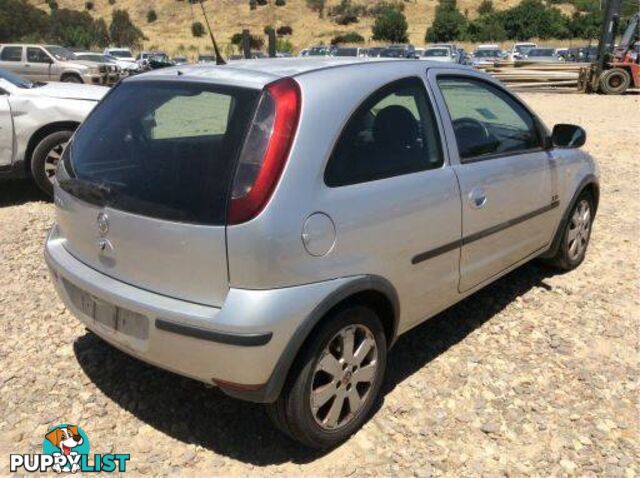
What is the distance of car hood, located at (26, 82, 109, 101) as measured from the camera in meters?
6.52

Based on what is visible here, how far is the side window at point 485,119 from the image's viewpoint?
11.1 feet

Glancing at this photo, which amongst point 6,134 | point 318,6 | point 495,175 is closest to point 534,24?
point 318,6

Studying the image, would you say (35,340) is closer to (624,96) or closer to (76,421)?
(76,421)

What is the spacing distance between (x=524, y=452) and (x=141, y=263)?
1.90m

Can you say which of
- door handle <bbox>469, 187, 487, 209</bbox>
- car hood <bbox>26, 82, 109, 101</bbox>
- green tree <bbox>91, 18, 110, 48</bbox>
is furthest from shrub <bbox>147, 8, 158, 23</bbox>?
door handle <bbox>469, 187, 487, 209</bbox>

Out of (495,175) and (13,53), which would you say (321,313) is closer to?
(495,175)

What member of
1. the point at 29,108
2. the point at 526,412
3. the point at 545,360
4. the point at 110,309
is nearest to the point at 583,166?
the point at 545,360

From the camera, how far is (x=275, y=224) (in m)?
2.31

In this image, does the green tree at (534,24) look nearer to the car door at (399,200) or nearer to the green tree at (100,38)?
the green tree at (100,38)

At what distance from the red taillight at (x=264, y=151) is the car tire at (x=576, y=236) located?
2.81 m

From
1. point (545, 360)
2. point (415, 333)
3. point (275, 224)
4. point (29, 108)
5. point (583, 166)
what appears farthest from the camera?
point (29, 108)

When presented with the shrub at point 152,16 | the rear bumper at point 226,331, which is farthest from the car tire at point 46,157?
the shrub at point 152,16

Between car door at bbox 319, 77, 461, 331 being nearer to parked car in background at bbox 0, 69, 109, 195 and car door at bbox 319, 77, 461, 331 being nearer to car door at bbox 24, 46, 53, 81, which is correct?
parked car in background at bbox 0, 69, 109, 195

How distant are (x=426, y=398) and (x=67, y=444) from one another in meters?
1.75
